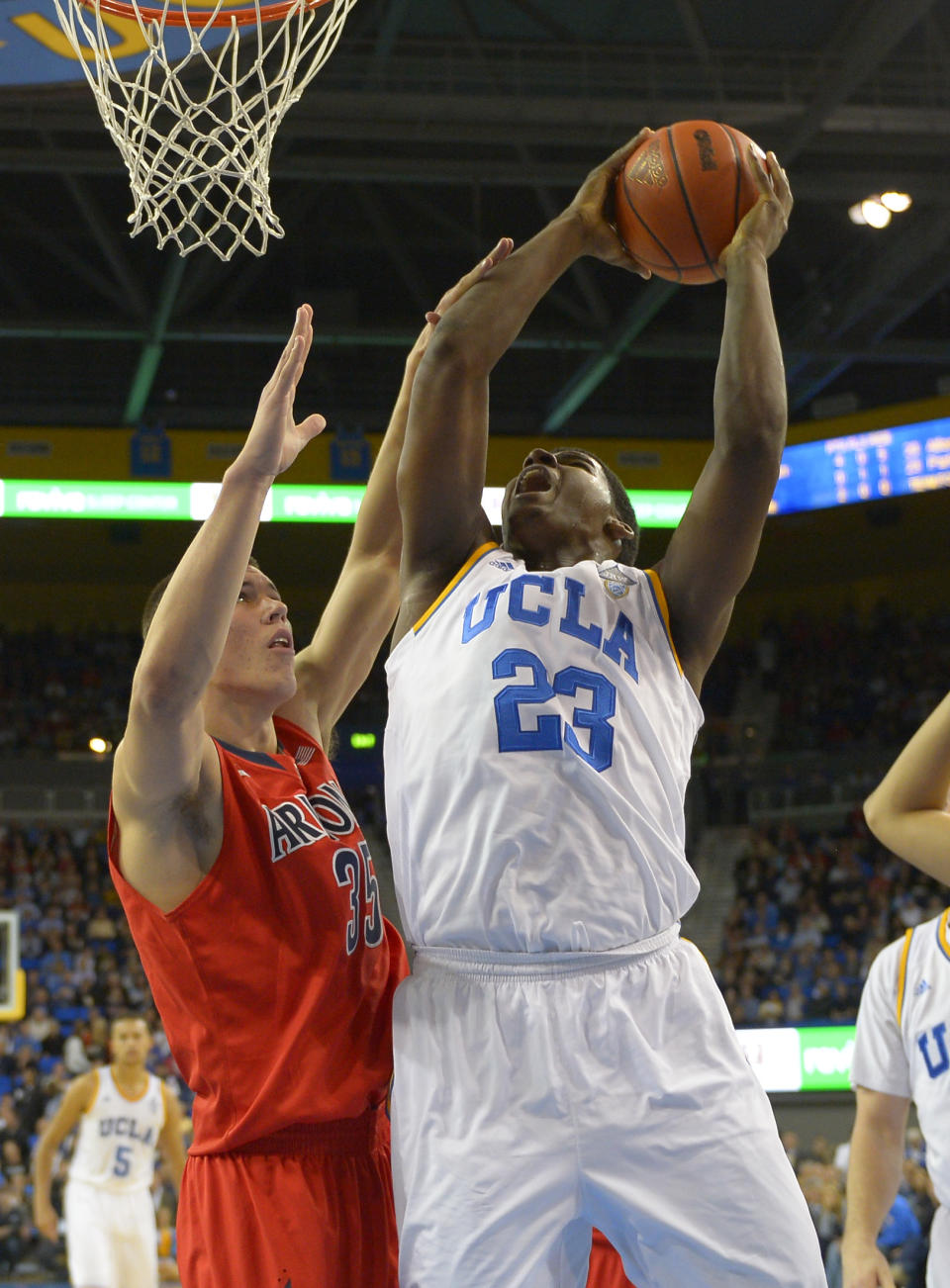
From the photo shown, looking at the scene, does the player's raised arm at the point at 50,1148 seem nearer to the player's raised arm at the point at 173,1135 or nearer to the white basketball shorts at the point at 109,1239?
the white basketball shorts at the point at 109,1239

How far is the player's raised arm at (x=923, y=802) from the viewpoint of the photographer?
3410 mm

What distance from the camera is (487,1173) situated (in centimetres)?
230

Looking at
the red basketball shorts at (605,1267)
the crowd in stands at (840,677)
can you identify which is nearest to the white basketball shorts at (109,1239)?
the red basketball shorts at (605,1267)

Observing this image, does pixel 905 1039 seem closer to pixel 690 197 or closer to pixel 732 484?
pixel 732 484

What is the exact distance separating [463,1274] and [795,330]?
1446 centimetres

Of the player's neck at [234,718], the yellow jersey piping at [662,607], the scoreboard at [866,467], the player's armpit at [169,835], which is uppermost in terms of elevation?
the scoreboard at [866,467]

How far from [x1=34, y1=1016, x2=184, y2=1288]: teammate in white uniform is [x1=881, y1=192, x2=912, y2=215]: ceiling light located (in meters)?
9.22

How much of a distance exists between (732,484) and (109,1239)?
22.6 feet

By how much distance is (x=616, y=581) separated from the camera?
2758mm

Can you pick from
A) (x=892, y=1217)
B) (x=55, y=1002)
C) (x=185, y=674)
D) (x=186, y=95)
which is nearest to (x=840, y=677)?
(x=892, y=1217)

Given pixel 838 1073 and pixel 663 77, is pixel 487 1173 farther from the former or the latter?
pixel 838 1073

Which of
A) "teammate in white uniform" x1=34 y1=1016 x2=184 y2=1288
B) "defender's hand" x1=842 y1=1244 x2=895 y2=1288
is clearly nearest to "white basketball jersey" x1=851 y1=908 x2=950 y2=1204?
"defender's hand" x1=842 y1=1244 x2=895 y2=1288

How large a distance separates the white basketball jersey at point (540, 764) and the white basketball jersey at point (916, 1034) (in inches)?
58.8

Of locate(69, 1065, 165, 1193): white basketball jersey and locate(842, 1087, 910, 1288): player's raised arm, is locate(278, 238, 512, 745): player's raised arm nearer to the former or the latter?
locate(842, 1087, 910, 1288): player's raised arm
